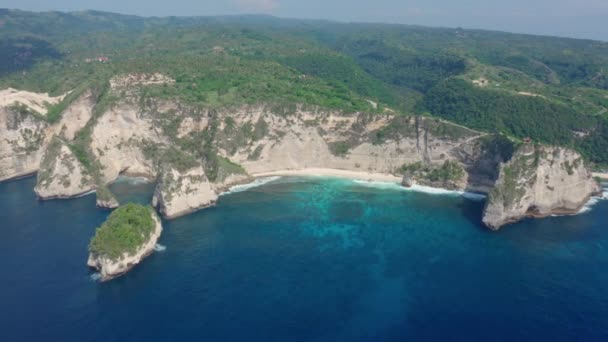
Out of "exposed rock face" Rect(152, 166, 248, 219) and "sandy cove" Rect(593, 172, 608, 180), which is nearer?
"exposed rock face" Rect(152, 166, 248, 219)

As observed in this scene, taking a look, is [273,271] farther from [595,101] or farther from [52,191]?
[595,101]

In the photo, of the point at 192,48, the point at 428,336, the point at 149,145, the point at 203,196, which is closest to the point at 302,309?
the point at 428,336

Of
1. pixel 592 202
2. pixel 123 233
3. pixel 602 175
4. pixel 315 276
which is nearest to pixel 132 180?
pixel 123 233

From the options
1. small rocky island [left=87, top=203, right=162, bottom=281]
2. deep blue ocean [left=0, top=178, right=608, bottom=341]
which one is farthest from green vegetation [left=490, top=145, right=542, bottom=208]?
small rocky island [left=87, top=203, right=162, bottom=281]

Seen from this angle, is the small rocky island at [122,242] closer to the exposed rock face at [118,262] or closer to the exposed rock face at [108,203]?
the exposed rock face at [118,262]

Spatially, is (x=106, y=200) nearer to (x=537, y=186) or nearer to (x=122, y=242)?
(x=122, y=242)

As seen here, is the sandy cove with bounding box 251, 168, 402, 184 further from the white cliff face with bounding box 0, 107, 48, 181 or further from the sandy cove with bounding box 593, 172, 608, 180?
the white cliff face with bounding box 0, 107, 48, 181
